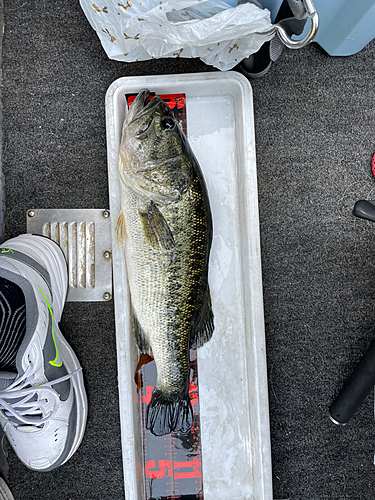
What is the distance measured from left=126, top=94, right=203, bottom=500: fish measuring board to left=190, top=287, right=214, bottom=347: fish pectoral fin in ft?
0.54

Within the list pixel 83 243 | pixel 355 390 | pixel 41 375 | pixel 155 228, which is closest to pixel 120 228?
pixel 155 228

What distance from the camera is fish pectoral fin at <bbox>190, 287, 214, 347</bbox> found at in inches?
36.4

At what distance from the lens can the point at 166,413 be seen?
0.93 meters

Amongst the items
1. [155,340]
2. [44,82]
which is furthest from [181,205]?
[44,82]

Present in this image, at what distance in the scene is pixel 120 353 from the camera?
1.03m

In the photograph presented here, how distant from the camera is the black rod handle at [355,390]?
1046 millimetres

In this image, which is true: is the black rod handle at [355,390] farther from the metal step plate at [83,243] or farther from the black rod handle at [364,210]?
the metal step plate at [83,243]

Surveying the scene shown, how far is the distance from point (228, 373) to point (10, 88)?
1.22 metres

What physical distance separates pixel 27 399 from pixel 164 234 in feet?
2.11

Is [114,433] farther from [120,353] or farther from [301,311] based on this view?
[301,311]

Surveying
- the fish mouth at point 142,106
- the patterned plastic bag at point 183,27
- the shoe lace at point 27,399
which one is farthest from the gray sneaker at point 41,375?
the patterned plastic bag at point 183,27

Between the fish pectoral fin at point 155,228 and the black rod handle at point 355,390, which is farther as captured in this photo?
the black rod handle at point 355,390

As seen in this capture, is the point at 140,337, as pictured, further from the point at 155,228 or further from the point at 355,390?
the point at 355,390

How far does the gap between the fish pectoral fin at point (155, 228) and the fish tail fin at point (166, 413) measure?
0.42m
